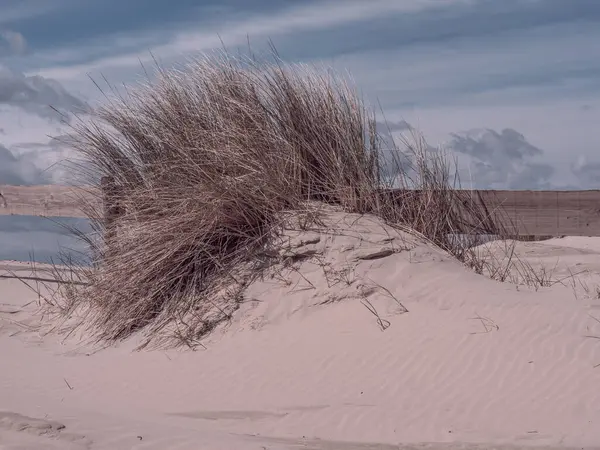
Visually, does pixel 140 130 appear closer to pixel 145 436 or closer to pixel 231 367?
pixel 231 367

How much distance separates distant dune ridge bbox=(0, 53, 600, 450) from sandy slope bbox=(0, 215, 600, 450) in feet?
0.06

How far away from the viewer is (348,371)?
6.58 m

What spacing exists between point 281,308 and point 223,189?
49.0 inches

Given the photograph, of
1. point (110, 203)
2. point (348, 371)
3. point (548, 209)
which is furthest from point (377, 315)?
point (548, 209)

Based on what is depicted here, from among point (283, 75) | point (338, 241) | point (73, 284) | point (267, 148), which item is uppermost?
point (283, 75)

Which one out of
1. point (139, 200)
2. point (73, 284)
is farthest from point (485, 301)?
point (73, 284)

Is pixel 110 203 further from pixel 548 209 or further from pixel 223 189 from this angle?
pixel 548 209

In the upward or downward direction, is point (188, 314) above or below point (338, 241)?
below

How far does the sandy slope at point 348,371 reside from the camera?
211 inches

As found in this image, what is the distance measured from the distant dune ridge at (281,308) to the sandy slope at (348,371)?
2cm

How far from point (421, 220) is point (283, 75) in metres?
2.04

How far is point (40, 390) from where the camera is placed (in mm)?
6848

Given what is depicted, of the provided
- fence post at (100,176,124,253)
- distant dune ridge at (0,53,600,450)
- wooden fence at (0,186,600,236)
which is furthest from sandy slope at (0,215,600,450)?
Result: wooden fence at (0,186,600,236)

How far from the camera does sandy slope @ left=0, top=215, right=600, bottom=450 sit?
5.35 meters
